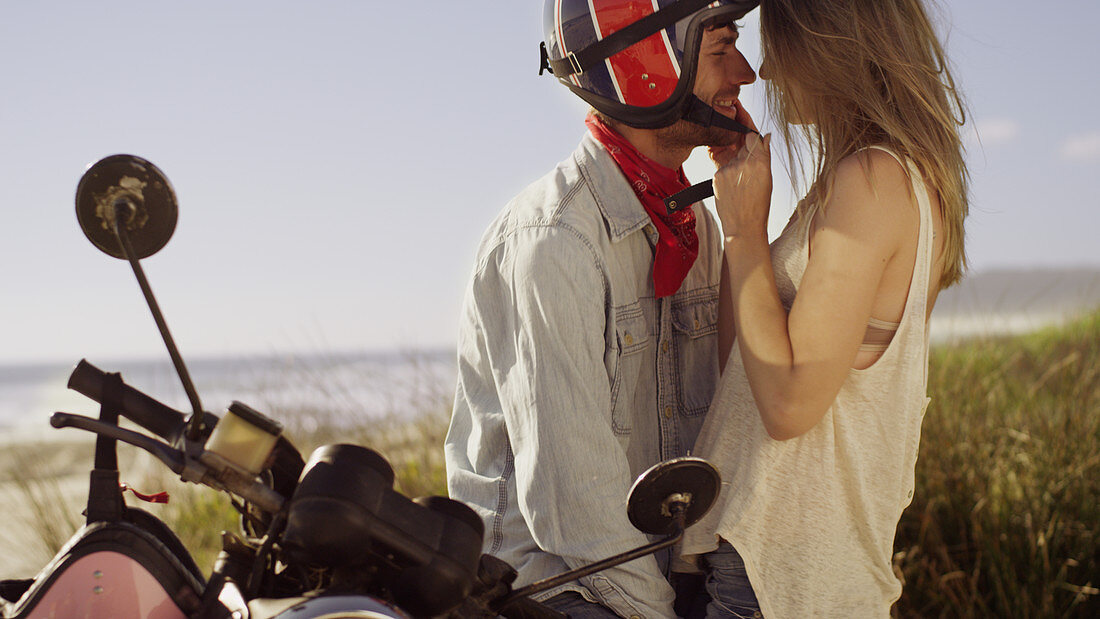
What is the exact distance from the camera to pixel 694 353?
2719mm

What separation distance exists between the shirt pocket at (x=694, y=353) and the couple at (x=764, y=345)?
0.18m

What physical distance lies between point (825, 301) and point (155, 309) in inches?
55.8

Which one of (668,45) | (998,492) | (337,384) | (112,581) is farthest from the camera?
(337,384)

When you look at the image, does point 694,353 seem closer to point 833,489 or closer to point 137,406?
point 833,489

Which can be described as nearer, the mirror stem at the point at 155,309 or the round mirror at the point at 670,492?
the mirror stem at the point at 155,309

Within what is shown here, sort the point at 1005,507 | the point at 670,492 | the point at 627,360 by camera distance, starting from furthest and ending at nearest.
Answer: the point at 1005,507 < the point at 627,360 < the point at 670,492

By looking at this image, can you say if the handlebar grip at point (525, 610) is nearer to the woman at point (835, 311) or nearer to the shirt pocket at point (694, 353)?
the woman at point (835, 311)

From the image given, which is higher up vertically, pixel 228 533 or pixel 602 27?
pixel 602 27

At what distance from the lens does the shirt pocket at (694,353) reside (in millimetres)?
2686

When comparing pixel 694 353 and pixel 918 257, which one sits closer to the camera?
pixel 918 257

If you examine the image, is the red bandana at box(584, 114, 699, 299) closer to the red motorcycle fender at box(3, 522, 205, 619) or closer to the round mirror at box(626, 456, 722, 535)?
the round mirror at box(626, 456, 722, 535)

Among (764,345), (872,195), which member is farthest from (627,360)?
(872,195)

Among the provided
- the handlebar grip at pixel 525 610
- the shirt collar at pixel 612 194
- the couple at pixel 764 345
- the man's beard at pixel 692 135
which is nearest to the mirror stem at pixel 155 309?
the handlebar grip at pixel 525 610

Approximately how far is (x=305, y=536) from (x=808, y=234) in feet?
4.85
